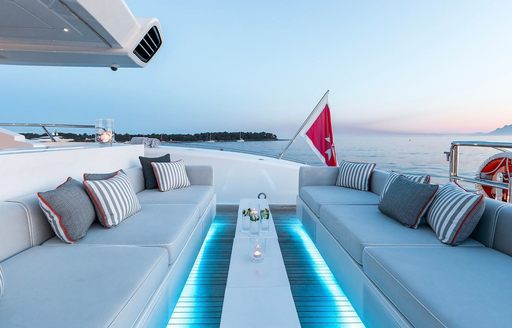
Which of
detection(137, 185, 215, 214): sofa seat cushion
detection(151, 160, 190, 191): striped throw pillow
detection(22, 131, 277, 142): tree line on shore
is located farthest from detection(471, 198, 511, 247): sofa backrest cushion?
detection(22, 131, 277, 142): tree line on shore

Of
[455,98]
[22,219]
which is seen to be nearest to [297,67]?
[455,98]

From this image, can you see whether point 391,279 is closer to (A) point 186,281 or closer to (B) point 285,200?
(A) point 186,281

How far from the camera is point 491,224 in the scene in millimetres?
1600

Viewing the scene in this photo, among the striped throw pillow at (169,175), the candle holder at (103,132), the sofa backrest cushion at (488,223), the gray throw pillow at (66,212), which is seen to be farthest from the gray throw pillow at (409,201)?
the candle holder at (103,132)

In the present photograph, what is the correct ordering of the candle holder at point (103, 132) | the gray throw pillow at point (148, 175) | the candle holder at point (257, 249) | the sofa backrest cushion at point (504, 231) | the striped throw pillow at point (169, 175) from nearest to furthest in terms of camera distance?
the sofa backrest cushion at point (504, 231)
the candle holder at point (257, 249)
the striped throw pillow at point (169, 175)
the gray throw pillow at point (148, 175)
the candle holder at point (103, 132)

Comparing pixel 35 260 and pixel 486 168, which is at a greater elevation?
pixel 486 168

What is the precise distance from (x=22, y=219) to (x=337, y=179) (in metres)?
3.10

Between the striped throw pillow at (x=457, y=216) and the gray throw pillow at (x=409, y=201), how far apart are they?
105 millimetres

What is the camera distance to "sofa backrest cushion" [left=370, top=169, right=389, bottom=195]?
2.97 metres

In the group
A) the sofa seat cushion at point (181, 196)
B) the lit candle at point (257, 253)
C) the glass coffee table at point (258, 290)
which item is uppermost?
the sofa seat cushion at point (181, 196)

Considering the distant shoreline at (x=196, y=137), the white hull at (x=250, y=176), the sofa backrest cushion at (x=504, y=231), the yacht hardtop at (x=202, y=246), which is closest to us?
the yacht hardtop at (x=202, y=246)

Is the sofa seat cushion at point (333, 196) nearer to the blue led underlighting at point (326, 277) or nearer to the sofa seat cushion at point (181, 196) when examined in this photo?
the blue led underlighting at point (326, 277)

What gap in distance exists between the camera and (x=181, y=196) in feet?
9.39

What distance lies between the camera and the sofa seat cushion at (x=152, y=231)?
162 centimetres
